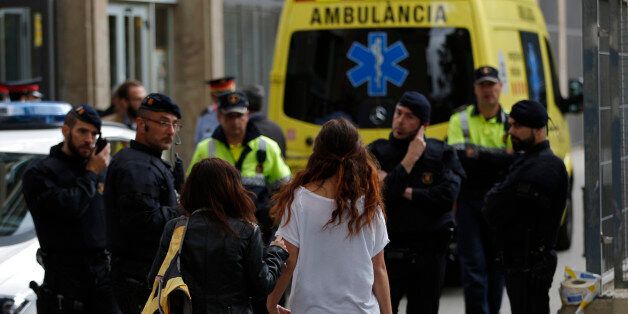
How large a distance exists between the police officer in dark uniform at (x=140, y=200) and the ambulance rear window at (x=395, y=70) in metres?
4.52

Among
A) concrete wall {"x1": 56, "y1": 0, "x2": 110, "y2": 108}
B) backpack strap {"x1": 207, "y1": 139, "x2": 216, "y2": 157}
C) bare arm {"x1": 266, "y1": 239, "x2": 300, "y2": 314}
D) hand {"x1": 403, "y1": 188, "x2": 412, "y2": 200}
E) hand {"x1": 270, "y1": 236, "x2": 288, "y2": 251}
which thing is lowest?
bare arm {"x1": 266, "y1": 239, "x2": 300, "y2": 314}

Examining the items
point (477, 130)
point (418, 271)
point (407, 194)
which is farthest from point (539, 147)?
point (477, 130)

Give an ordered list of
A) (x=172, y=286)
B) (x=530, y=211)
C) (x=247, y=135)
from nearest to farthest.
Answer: (x=172, y=286) → (x=530, y=211) → (x=247, y=135)

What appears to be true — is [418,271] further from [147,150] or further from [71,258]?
[71,258]

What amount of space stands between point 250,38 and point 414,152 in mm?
13210

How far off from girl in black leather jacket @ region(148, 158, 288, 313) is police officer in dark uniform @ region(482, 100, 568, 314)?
2.50m

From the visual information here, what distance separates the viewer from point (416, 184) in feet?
26.4

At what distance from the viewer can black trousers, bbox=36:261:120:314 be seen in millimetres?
7430

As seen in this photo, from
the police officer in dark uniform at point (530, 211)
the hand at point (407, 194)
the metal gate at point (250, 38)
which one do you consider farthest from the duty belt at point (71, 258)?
the metal gate at point (250, 38)

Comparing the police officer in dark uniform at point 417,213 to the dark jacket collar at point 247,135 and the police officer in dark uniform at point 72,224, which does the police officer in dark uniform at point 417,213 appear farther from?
the police officer in dark uniform at point 72,224

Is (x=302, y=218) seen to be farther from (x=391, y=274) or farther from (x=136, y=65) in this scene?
(x=136, y=65)

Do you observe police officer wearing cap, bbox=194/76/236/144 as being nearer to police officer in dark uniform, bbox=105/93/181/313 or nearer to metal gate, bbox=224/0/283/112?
police officer in dark uniform, bbox=105/93/181/313

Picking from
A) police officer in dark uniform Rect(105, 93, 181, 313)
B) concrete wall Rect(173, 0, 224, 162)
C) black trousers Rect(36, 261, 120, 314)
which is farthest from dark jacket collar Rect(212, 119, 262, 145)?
concrete wall Rect(173, 0, 224, 162)

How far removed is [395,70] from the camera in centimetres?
1147
